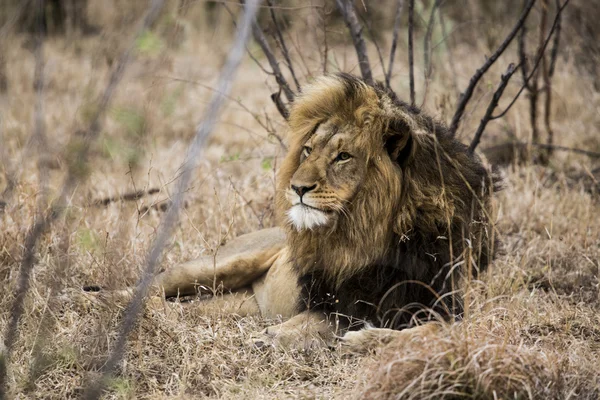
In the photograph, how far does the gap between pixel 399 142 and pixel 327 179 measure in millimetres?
399

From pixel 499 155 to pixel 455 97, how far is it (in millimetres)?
853

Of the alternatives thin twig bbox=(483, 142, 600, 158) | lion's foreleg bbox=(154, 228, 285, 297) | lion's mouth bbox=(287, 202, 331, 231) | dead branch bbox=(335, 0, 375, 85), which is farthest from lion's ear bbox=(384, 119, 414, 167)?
thin twig bbox=(483, 142, 600, 158)

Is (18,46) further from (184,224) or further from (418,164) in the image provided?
(418,164)

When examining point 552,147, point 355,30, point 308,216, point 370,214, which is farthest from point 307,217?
point 552,147

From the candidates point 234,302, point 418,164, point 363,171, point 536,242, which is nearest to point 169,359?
point 234,302

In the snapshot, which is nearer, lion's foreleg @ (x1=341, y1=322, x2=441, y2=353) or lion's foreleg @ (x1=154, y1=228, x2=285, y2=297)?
lion's foreleg @ (x1=341, y1=322, x2=441, y2=353)

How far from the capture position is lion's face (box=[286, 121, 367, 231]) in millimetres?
3465

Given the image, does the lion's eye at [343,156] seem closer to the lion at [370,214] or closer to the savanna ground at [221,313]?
the lion at [370,214]

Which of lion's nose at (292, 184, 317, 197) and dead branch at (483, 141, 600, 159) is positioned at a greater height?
lion's nose at (292, 184, 317, 197)

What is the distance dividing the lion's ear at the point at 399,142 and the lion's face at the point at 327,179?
0.16 m

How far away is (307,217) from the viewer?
3475mm

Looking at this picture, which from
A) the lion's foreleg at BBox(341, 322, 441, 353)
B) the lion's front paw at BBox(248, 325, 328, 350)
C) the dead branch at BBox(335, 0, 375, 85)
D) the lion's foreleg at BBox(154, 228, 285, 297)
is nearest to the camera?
the lion's foreleg at BBox(341, 322, 441, 353)

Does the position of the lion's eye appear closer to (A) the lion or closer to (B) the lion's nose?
(A) the lion

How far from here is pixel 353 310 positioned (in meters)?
3.77
